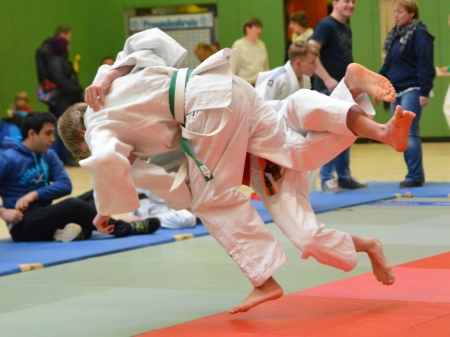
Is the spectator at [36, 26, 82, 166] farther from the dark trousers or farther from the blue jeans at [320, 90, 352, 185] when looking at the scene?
the dark trousers

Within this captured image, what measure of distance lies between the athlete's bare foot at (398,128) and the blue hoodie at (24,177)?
3.39 meters

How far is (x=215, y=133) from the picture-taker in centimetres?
→ 361

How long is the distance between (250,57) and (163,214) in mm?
6761

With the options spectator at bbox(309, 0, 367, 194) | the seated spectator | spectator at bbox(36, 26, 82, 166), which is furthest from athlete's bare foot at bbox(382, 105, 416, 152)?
spectator at bbox(36, 26, 82, 166)

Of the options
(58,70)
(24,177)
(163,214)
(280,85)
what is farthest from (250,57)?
(24,177)

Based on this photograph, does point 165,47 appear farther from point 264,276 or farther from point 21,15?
point 21,15

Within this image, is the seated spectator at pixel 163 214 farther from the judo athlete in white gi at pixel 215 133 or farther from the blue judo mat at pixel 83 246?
the judo athlete in white gi at pixel 215 133

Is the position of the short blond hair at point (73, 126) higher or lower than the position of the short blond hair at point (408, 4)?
lower

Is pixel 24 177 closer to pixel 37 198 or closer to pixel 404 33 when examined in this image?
pixel 37 198

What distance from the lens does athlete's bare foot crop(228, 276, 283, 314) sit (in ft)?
11.8

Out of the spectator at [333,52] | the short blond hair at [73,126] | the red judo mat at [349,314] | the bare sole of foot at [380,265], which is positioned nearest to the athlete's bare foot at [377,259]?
the bare sole of foot at [380,265]

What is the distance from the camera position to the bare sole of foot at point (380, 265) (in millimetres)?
3822

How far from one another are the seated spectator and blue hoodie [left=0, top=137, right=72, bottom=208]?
2.15 feet

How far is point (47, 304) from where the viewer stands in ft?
13.9
